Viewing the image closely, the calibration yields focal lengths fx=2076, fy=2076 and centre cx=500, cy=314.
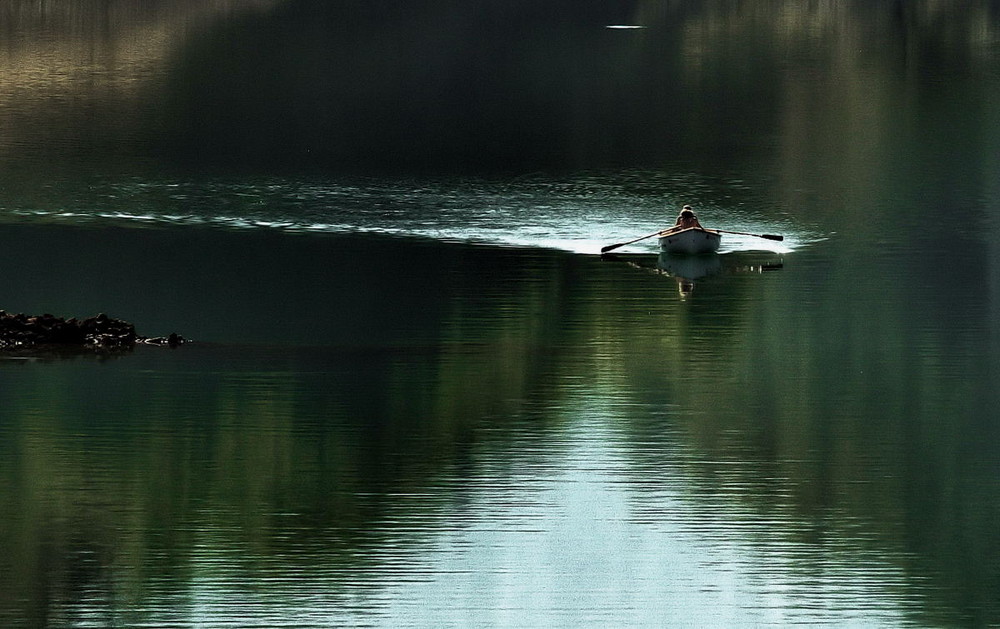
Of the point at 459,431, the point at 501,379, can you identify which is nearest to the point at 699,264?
the point at 501,379

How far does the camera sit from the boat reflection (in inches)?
1876

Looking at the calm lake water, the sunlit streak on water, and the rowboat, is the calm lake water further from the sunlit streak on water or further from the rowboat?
the rowboat

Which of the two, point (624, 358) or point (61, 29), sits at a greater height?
point (61, 29)

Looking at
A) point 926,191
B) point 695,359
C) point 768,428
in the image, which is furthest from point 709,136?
point 768,428

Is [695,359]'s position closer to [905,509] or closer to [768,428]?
[768,428]

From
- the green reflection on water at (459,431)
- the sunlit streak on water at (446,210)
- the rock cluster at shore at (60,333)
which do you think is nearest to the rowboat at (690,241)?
the sunlit streak on water at (446,210)

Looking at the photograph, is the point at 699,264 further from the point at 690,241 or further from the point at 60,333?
the point at 60,333

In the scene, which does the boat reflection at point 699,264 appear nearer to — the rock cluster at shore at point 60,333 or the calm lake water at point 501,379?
the calm lake water at point 501,379

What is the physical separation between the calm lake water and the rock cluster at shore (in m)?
0.78

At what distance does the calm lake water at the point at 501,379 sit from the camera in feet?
79.0

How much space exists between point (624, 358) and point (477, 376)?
340 centimetres

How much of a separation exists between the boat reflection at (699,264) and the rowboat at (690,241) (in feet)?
0.54

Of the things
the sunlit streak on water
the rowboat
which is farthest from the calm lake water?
the rowboat

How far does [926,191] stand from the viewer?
64.8m
